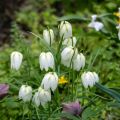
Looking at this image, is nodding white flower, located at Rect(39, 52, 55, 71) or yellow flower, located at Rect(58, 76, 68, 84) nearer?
nodding white flower, located at Rect(39, 52, 55, 71)

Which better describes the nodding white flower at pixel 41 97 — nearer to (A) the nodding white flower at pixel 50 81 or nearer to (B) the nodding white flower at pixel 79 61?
(A) the nodding white flower at pixel 50 81

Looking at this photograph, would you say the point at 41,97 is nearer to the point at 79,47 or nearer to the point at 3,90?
the point at 3,90

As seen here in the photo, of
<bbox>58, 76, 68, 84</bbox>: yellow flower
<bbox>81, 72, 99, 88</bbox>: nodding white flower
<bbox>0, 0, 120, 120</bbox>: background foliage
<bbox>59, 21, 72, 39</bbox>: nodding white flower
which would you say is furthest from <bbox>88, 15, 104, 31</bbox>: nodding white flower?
<bbox>81, 72, 99, 88</bbox>: nodding white flower

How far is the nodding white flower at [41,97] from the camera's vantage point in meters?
2.44

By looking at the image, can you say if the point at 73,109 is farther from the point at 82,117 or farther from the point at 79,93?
the point at 79,93

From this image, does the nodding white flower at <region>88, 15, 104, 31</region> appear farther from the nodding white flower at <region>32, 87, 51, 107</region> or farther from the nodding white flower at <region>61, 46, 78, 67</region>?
the nodding white flower at <region>32, 87, 51, 107</region>

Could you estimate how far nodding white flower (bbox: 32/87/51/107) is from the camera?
244 cm

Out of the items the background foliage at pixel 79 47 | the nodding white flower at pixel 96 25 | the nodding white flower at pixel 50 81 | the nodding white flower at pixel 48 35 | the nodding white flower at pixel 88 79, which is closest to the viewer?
the nodding white flower at pixel 50 81

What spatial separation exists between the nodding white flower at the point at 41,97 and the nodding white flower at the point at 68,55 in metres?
0.19

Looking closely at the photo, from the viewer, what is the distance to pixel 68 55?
97.6 inches

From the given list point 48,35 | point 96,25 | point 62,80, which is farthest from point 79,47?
point 48,35

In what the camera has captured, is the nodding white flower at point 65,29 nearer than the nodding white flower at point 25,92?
No

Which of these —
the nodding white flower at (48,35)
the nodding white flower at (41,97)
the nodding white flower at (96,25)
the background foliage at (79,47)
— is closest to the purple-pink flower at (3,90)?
the background foliage at (79,47)

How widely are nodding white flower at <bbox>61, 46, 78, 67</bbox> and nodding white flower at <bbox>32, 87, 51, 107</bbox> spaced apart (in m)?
0.19
